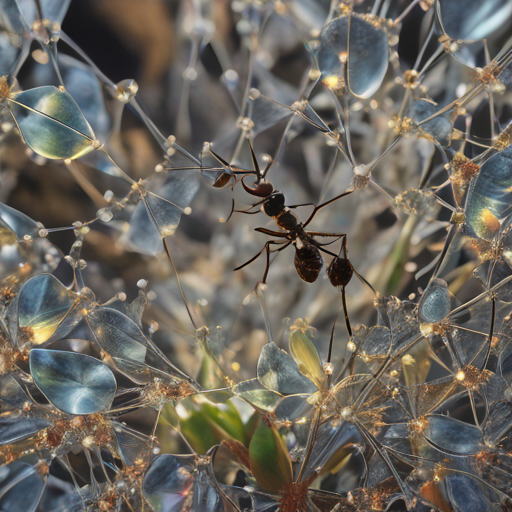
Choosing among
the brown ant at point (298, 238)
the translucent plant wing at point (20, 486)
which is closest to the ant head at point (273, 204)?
the brown ant at point (298, 238)

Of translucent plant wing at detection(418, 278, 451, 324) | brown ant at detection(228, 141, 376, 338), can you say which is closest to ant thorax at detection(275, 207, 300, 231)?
brown ant at detection(228, 141, 376, 338)

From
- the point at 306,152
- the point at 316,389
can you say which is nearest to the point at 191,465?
the point at 316,389

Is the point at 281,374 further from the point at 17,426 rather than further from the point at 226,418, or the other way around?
the point at 17,426

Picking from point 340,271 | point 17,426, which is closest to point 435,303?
point 340,271

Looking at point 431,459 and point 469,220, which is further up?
point 469,220

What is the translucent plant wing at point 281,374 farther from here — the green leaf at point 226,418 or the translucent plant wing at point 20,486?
the translucent plant wing at point 20,486

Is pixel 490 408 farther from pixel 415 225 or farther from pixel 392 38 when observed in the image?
pixel 392 38
